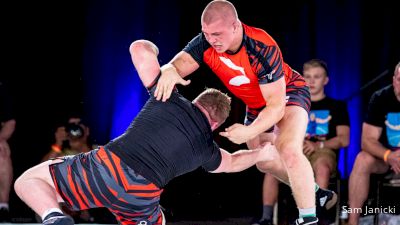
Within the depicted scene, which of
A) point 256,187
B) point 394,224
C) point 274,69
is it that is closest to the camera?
point 274,69

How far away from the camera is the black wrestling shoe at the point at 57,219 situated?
2396 millimetres

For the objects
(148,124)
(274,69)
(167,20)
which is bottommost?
(148,124)

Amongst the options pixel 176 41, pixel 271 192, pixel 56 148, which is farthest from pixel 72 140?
pixel 271 192

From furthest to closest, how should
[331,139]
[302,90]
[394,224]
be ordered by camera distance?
[331,139], [394,224], [302,90]

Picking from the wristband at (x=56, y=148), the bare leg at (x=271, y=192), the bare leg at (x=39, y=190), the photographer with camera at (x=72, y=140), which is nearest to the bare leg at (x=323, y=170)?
the bare leg at (x=271, y=192)

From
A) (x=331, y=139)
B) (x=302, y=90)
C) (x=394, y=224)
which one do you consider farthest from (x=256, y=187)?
(x=302, y=90)

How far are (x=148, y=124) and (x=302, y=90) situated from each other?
3.34 ft

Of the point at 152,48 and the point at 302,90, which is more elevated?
the point at 152,48

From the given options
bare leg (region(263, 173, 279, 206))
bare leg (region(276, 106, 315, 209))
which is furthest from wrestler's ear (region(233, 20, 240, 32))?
bare leg (region(263, 173, 279, 206))

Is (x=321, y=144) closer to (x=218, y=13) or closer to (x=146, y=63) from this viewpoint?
(x=218, y=13)

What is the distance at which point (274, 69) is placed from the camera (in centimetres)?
295

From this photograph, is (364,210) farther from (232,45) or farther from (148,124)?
(148,124)

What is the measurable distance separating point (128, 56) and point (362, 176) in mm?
2458

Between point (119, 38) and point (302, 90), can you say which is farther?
point (119, 38)
